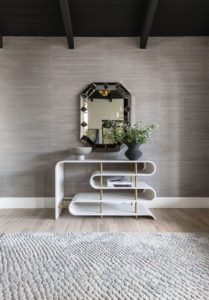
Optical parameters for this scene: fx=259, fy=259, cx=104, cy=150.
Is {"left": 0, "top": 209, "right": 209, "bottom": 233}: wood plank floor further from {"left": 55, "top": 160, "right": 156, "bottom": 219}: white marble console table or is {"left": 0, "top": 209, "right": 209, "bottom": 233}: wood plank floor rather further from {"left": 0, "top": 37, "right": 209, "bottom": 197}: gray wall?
{"left": 0, "top": 37, "right": 209, "bottom": 197}: gray wall

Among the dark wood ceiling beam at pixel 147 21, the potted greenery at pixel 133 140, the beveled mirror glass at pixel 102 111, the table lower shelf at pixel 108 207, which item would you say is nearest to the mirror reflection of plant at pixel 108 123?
the beveled mirror glass at pixel 102 111

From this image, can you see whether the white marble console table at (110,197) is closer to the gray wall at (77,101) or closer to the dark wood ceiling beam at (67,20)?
the gray wall at (77,101)

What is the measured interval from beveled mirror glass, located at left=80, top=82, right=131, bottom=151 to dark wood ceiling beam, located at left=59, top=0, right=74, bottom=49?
2.02ft

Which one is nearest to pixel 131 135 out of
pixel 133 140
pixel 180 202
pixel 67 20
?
pixel 133 140

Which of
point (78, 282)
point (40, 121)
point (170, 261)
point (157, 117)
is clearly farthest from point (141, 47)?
point (78, 282)

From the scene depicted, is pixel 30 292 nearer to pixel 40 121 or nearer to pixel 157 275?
pixel 157 275

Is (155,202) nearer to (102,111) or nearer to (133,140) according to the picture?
(133,140)

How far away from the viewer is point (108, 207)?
3189mm

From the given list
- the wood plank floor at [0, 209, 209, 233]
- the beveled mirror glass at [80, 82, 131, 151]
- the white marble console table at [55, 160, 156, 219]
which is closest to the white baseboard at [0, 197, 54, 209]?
the wood plank floor at [0, 209, 209, 233]

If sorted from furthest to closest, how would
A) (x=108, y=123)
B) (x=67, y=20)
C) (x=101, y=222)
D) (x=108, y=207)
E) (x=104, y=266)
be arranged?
(x=108, y=123), (x=108, y=207), (x=67, y=20), (x=101, y=222), (x=104, y=266)

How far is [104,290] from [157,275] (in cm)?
38

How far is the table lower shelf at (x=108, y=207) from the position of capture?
2.95 metres

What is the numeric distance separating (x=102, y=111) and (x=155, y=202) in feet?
4.72

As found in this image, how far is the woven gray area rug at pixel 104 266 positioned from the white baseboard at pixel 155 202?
1.11m
